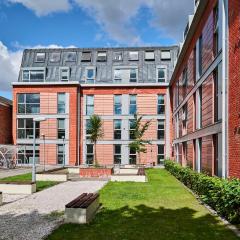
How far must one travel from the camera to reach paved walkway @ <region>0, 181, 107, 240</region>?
→ 9.27 metres

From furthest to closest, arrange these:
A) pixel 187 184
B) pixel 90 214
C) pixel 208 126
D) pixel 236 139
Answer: pixel 187 184 → pixel 208 126 → pixel 236 139 → pixel 90 214

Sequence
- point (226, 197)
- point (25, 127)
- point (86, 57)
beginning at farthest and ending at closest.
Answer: point (86, 57) → point (25, 127) → point (226, 197)

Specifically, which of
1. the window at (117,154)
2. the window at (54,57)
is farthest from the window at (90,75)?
the window at (117,154)

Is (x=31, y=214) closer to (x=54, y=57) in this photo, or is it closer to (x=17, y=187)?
(x=17, y=187)

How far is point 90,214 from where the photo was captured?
11.0 meters

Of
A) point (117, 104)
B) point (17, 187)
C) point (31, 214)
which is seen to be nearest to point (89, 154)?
point (117, 104)

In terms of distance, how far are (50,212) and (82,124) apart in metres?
34.1

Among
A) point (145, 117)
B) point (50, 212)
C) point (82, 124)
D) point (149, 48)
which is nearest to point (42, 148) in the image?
point (82, 124)

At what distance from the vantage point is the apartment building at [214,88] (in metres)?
14.0

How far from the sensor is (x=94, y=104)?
46094 millimetres

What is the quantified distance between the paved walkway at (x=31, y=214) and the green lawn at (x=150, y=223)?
608 mm

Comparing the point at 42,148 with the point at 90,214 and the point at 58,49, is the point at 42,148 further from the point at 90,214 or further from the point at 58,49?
Answer: the point at 90,214

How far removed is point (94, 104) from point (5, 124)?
1059 cm

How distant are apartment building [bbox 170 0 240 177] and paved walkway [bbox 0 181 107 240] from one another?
6443 mm
